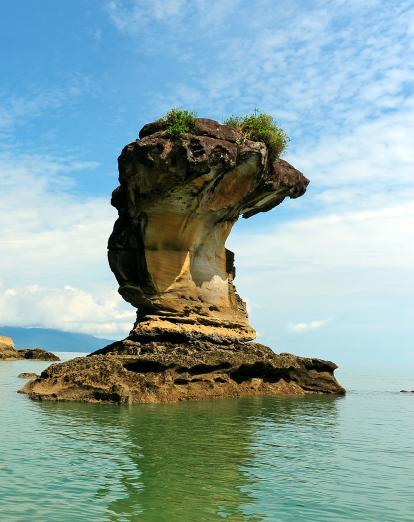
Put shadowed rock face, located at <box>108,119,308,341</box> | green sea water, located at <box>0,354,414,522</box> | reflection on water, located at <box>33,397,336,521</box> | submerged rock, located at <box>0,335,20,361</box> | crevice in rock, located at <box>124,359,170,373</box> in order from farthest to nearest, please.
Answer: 1. submerged rock, located at <box>0,335,20,361</box>
2. shadowed rock face, located at <box>108,119,308,341</box>
3. crevice in rock, located at <box>124,359,170,373</box>
4. reflection on water, located at <box>33,397,336,521</box>
5. green sea water, located at <box>0,354,414,522</box>

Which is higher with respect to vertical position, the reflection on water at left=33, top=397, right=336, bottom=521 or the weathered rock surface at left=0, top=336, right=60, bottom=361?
the weathered rock surface at left=0, top=336, right=60, bottom=361

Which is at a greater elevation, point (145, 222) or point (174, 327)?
point (145, 222)

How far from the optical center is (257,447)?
14281mm

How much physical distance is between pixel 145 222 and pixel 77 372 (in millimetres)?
7669

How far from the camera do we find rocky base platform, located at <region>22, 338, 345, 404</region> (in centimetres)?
2111

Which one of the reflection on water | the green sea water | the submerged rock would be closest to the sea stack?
the reflection on water

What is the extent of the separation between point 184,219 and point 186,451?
47.0 ft

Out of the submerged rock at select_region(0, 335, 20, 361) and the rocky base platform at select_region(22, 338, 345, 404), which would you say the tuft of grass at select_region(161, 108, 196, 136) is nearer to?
the rocky base platform at select_region(22, 338, 345, 404)

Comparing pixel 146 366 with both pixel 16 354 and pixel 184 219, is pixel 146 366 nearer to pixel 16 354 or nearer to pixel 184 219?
pixel 184 219

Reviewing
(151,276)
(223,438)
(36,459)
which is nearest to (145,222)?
(151,276)

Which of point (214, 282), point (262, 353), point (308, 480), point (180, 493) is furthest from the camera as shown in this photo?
point (214, 282)

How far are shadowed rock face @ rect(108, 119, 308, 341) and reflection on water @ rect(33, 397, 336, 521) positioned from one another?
5688mm

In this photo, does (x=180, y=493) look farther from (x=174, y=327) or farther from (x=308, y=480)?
(x=174, y=327)

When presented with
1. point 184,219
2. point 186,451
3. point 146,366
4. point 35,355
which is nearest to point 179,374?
point 146,366
